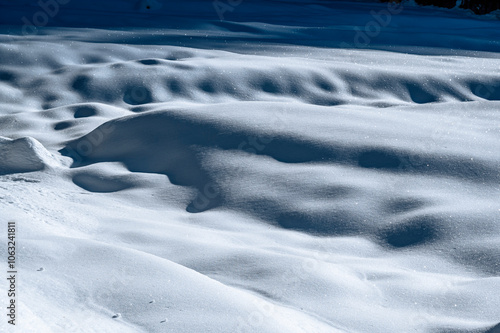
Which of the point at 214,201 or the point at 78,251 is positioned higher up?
the point at 78,251

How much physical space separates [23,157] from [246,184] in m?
0.84

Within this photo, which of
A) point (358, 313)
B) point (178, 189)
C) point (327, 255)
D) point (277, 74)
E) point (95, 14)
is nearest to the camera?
point (358, 313)

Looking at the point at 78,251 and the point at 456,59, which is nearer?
the point at 78,251

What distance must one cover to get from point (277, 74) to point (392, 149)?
1.37 m

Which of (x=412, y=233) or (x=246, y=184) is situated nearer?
(x=412, y=233)

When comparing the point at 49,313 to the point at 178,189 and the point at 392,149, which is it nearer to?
the point at 178,189

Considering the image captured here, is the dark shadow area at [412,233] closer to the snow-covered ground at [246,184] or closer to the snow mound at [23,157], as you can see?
the snow-covered ground at [246,184]

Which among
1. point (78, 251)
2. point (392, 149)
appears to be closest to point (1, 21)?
point (392, 149)

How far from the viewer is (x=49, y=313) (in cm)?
109

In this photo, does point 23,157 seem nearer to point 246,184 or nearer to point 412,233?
point 246,184

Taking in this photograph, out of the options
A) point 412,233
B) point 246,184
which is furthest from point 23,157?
point 412,233

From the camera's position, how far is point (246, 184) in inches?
83.9

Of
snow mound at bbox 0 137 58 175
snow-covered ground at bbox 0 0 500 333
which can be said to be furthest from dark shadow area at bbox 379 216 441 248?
snow mound at bbox 0 137 58 175

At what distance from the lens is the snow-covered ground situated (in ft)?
4.18
